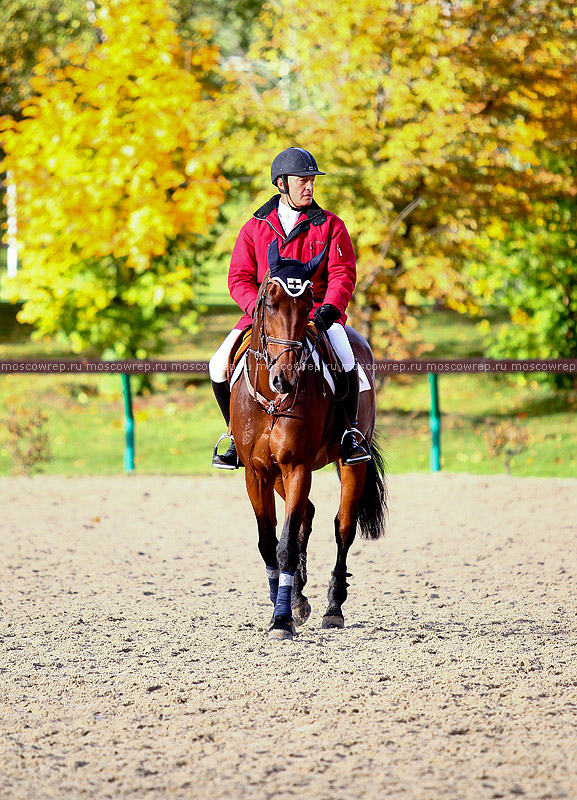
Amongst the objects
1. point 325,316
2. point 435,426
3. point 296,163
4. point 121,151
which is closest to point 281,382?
point 325,316

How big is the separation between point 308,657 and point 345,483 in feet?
4.17

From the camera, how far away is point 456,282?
12.9 metres

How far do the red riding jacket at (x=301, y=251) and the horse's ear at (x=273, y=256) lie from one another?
191 mm

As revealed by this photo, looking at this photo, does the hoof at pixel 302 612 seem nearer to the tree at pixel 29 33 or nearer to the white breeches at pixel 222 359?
the white breeches at pixel 222 359

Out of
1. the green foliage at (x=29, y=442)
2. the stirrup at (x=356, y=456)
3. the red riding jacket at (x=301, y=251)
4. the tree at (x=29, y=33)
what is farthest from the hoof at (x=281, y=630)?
the tree at (x=29, y=33)

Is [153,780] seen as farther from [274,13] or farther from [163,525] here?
[274,13]

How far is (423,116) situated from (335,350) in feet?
23.6

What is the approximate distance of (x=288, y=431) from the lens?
5.29 m

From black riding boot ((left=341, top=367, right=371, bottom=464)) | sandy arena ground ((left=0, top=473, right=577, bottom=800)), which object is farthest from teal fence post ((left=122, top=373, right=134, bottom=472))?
black riding boot ((left=341, top=367, right=371, bottom=464))

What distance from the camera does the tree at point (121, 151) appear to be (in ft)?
42.2

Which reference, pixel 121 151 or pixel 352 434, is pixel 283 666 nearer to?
pixel 352 434

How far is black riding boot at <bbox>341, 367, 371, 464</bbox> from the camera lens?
227 inches

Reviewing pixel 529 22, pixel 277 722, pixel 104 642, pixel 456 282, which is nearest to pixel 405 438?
pixel 456 282

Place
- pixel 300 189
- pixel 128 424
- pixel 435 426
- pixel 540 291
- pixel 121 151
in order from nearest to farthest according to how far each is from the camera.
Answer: pixel 300 189 < pixel 435 426 < pixel 128 424 < pixel 121 151 < pixel 540 291
